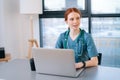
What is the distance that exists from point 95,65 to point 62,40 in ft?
1.47

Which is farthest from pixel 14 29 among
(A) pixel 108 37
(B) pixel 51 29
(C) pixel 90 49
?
(C) pixel 90 49

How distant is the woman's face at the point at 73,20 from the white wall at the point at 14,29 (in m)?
1.83

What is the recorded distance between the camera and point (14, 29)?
3791 millimetres

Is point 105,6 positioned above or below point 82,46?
above

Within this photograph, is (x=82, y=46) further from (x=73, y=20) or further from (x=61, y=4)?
(x=61, y=4)

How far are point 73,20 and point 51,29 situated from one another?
1961 mm

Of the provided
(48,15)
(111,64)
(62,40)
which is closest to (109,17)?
(111,64)

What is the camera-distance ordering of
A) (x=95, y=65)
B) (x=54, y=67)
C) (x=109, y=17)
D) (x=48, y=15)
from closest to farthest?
(x=54, y=67) < (x=95, y=65) < (x=109, y=17) < (x=48, y=15)

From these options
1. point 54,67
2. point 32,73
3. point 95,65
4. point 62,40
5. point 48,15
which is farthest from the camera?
point 48,15

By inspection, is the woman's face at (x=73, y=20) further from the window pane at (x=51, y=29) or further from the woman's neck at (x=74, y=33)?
the window pane at (x=51, y=29)

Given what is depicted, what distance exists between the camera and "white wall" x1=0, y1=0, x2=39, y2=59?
3529 millimetres

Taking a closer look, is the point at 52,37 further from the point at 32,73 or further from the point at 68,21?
the point at 32,73

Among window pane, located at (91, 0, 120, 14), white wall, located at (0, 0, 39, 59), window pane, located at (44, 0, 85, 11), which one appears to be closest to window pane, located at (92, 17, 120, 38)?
window pane, located at (91, 0, 120, 14)

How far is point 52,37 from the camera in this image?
3.91 meters
